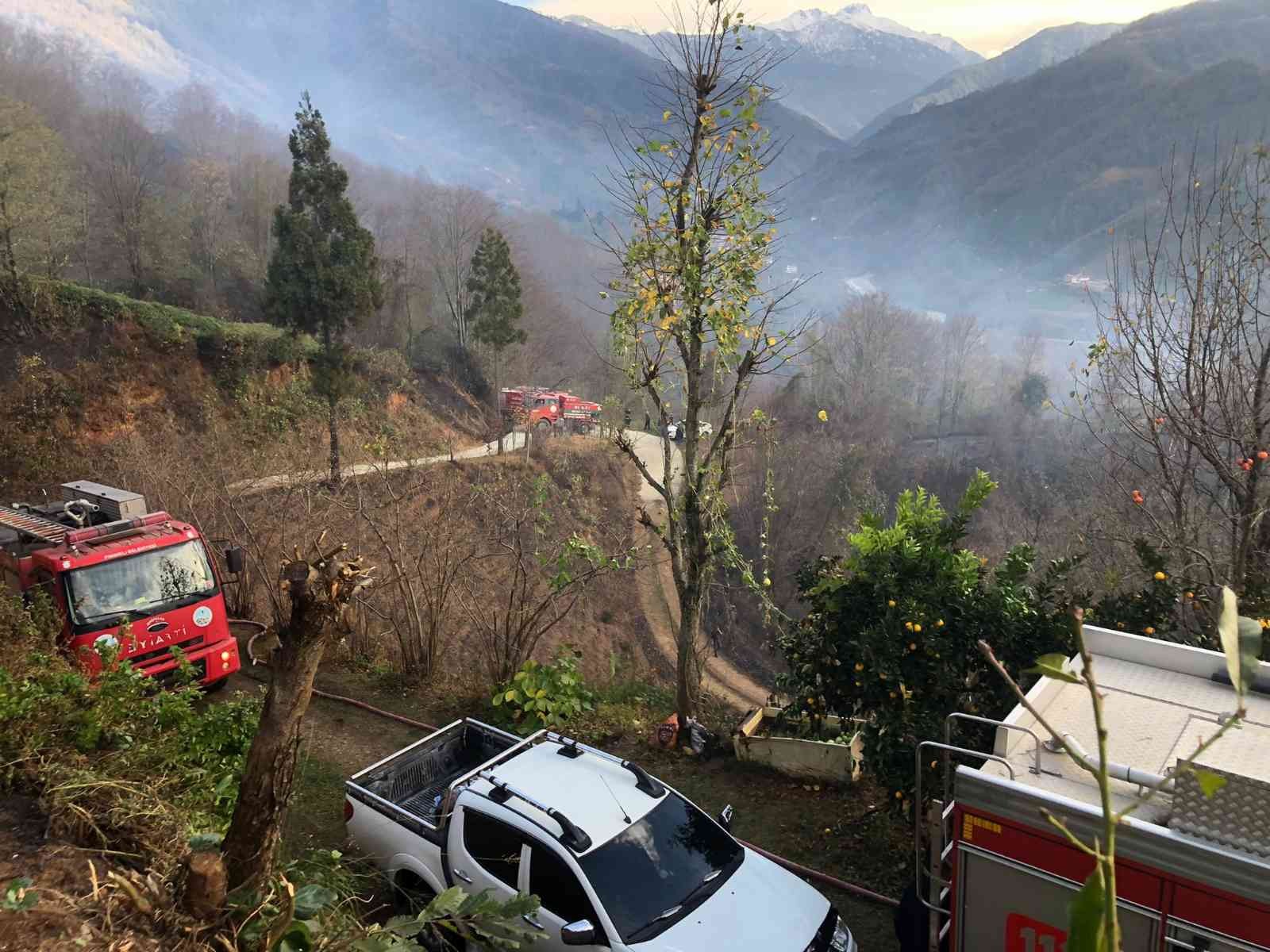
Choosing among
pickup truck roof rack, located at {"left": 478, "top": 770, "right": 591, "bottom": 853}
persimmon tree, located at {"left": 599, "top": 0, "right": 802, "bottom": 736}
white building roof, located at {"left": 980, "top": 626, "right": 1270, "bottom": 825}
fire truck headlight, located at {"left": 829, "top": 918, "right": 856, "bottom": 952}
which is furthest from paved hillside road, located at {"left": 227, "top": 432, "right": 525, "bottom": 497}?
white building roof, located at {"left": 980, "top": 626, "right": 1270, "bottom": 825}

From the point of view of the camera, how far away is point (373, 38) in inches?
6939

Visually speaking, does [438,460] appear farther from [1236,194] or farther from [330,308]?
[1236,194]

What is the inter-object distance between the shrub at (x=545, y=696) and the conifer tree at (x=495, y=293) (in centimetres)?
2943

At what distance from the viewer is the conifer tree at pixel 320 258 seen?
24.7m

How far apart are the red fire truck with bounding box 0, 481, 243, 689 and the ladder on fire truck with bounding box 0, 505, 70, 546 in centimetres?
1

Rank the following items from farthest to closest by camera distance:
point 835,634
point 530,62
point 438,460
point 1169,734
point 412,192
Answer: point 530,62 < point 412,192 < point 438,460 < point 835,634 < point 1169,734

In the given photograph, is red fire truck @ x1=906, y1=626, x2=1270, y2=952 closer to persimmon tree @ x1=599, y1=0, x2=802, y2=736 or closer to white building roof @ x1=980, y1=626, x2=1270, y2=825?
white building roof @ x1=980, y1=626, x2=1270, y2=825

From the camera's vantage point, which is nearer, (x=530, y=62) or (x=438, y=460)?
(x=438, y=460)

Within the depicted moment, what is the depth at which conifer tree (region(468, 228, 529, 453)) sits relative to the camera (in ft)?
120

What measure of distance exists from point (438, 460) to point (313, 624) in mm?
27321

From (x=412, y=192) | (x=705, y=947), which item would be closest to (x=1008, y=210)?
(x=412, y=192)

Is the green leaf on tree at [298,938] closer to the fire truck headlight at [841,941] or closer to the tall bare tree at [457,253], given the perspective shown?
the fire truck headlight at [841,941]

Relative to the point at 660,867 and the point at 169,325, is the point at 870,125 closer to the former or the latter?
the point at 169,325

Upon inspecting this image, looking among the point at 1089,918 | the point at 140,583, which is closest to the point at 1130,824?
the point at 1089,918
